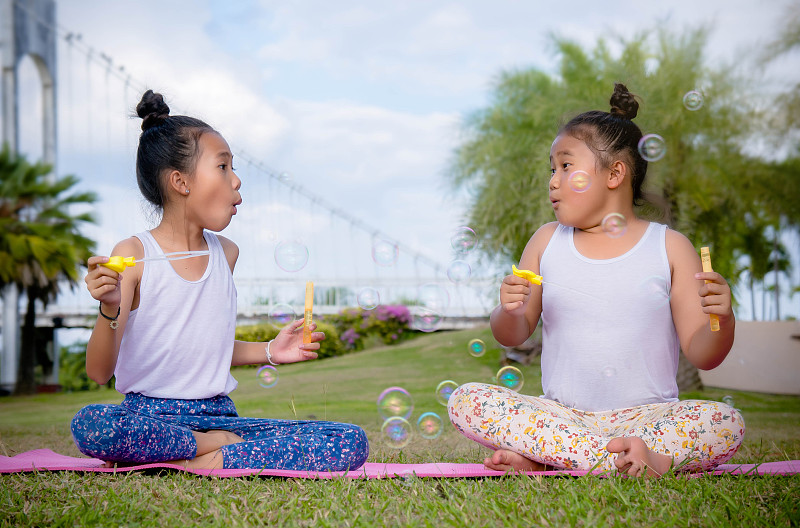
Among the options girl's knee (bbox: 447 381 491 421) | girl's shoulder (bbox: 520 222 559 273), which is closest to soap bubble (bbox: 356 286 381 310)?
girl's shoulder (bbox: 520 222 559 273)

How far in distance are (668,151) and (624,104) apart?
5.08 meters

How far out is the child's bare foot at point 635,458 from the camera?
1.73 meters

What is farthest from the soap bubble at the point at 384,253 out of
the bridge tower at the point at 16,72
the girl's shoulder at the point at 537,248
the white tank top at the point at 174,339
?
the bridge tower at the point at 16,72

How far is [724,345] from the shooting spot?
1922 millimetres

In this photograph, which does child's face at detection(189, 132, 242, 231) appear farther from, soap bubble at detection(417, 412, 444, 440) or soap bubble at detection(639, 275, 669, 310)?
soap bubble at detection(639, 275, 669, 310)

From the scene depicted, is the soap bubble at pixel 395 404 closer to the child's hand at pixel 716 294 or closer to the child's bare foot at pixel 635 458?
the child's bare foot at pixel 635 458

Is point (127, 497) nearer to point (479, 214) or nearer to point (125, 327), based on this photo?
point (125, 327)

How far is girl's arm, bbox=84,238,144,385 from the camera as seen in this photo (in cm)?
184

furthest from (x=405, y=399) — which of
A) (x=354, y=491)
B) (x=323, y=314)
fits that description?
(x=323, y=314)

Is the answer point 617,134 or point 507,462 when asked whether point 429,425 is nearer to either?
point 507,462

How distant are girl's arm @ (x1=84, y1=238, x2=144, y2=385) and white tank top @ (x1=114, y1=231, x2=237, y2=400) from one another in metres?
0.04

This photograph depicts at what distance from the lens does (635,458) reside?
5.69ft

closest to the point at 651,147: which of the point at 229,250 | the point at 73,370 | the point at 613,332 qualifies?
the point at 613,332

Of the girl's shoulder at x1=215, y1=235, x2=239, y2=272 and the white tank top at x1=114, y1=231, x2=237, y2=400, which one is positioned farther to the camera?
the girl's shoulder at x1=215, y1=235, x2=239, y2=272
